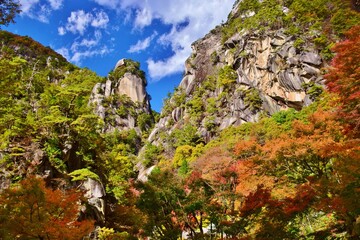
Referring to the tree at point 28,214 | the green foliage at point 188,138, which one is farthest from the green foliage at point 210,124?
the tree at point 28,214

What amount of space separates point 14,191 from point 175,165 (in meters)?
29.1

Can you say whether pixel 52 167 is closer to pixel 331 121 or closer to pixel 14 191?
pixel 14 191

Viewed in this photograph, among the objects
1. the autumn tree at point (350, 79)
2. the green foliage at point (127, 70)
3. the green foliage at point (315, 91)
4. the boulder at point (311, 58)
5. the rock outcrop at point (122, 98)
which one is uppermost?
A: the green foliage at point (127, 70)

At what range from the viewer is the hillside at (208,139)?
27.1 feet

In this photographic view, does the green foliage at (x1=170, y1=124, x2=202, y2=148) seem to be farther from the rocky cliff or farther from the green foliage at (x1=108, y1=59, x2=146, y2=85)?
the green foliage at (x1=108, y1=59, x2=146, y2=85)

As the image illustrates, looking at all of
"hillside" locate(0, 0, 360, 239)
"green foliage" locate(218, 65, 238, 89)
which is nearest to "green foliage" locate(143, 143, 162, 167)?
"hillside" locate(0, 0, 360, 239)

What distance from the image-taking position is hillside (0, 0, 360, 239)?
825 centimetres

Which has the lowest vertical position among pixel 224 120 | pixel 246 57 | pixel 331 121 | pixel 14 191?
pixel 14 191

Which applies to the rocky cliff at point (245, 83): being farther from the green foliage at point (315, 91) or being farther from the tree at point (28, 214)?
the tree at point (28, 214)

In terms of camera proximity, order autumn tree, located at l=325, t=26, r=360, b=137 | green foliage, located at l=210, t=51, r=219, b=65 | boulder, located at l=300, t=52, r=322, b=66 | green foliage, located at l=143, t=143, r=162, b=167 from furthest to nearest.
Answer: green foliage, located at l=210, t=51, r=219, b=65 → green foliage, located at l=143, t=143, r=162, b=167 → boulder, located at l=300, t=52, r=322, b=66 → autumn tree, located at l=325, t=26, r=360, b=137

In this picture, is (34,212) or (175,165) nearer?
(34,212)

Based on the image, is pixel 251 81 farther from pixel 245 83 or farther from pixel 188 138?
pixel 188 138

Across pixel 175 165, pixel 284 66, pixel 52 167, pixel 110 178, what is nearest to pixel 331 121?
pixel 52 167

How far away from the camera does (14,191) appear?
8055 millimetres
